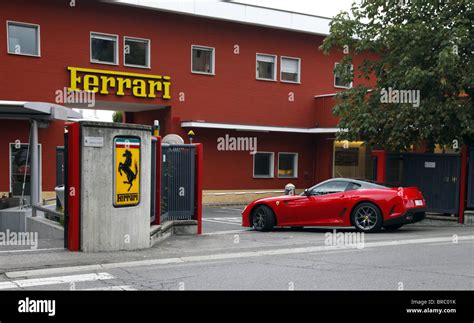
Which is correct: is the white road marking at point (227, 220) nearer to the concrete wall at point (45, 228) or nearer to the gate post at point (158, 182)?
the gate post at point (158, 182)

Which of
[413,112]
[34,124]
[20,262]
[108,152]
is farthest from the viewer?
[413,112]

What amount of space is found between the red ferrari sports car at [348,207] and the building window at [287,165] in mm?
11710

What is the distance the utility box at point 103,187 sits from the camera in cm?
939

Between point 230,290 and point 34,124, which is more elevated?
point 34,124

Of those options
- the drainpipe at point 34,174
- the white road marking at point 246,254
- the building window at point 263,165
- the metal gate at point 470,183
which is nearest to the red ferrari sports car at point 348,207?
the white road marking at point 246,254

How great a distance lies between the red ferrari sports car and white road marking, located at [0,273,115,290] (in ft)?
22.8

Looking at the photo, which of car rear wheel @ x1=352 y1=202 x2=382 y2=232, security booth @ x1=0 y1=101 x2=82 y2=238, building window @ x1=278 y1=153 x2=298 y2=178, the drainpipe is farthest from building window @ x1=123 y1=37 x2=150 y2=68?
car rear wheel @ x1=352 y1=202 x2=382 y2=232

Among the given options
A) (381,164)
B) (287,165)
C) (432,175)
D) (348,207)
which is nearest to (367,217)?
(348,207)

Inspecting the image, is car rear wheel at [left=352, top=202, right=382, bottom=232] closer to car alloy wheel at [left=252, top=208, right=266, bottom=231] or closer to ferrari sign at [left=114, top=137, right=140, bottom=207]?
car alloy wheel at [left=252, top=208, right=266, bottom=231]

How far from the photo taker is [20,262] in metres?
8.45

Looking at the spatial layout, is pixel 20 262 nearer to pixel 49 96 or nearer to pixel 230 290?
pixel 230 290

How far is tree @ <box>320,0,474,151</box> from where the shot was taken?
15.0 metres

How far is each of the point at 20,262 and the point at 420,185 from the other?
12.3m
